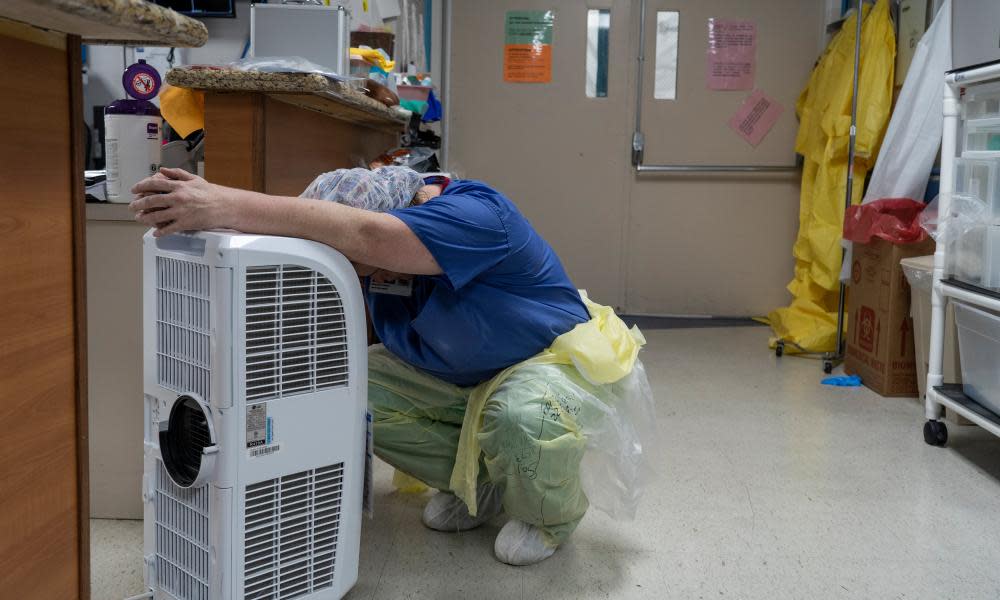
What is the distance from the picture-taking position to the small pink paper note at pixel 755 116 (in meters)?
4.39

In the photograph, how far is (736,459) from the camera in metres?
2.32

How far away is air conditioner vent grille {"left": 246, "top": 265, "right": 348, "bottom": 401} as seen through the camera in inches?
45.5

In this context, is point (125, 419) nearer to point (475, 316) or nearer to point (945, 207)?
point (475, 316)

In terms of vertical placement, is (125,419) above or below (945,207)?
below

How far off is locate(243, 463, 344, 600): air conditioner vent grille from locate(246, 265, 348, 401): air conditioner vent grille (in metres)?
0.14

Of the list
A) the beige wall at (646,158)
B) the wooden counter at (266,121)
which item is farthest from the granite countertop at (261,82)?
the beige wall at (646,158)

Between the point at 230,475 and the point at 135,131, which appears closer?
the point at 230,475

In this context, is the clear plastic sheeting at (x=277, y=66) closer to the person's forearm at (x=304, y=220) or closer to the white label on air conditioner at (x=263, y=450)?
the person's forearm at (x=304, y=220)

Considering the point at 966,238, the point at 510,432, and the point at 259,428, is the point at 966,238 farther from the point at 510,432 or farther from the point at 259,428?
the point at 259,428

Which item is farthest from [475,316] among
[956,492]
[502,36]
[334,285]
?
[502,36]

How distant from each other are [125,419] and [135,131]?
564mm

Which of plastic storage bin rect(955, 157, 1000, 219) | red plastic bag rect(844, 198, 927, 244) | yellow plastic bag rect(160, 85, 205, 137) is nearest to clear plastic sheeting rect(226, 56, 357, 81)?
yellow plastic bag rect(160, 85, 205, 137)

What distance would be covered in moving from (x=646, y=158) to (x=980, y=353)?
2.36 metres

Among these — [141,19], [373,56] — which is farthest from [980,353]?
[141,19]
